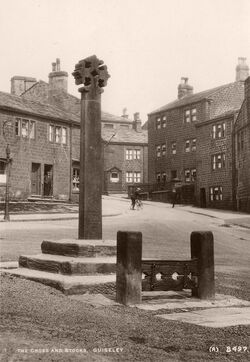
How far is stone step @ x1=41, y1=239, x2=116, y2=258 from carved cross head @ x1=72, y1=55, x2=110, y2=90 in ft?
8.26

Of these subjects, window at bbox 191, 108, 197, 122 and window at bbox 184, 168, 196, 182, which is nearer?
window at bbox 191, 108, 197, 122

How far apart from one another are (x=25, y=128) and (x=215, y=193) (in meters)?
16.6

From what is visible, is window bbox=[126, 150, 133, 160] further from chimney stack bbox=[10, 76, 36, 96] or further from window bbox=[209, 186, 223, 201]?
window bbox=[209, 186, 223, 201]

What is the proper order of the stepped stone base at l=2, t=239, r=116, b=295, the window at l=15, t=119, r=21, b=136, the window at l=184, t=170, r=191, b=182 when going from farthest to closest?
the window at l=184, t=170, r=191, b=182, the window at l=15, t=119, r=21, b=136, the stepped stone base at l=2, t=239, r=116, b=295

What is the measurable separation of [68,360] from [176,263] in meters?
3.51

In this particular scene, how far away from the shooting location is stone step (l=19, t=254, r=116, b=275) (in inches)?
308

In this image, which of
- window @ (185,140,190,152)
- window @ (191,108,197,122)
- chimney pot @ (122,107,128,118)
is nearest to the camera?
window @ (191,108,197,122)

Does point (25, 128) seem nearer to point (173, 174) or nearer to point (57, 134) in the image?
point (57, 134)

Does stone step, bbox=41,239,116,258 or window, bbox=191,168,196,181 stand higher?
window, bbox=191,168,196,181

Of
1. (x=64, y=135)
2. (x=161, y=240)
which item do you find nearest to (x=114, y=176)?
(x=64, y=135)

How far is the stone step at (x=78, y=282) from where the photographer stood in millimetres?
7293

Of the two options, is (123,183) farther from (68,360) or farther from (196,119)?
(68,360)

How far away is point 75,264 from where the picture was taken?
7785mm

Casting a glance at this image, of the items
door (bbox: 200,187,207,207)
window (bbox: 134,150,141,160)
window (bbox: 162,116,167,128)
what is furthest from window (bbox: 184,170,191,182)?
window (bbox: 134,150,141,160)
